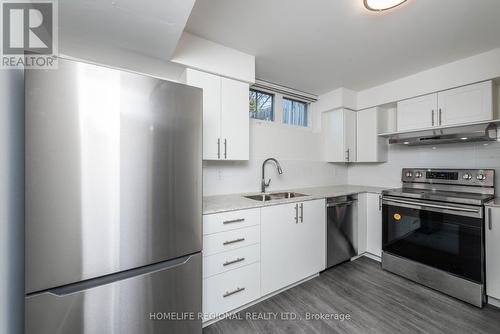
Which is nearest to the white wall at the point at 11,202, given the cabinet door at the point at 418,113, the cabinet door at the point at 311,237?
the cabinet door at the point at 311,237

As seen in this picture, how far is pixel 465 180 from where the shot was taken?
7.22 ft

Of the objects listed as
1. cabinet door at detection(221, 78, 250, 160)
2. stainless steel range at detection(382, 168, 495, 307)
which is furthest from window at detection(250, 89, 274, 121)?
stainless steel range at detection(382, 168, 495, 307)

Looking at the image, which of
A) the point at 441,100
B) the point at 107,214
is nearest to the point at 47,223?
the point at 107,214

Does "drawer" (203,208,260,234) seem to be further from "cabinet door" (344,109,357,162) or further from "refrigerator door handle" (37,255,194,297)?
"cabinet door" (344,109,357,162)

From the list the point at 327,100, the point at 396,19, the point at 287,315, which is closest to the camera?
the point at 396,19

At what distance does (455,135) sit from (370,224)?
1.35m

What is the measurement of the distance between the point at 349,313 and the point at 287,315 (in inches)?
20.8

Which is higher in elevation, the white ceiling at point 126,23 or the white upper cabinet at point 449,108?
the white ceiling at point 126,23

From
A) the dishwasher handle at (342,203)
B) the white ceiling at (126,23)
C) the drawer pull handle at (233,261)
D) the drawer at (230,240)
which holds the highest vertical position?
the white ceiling at (126,23)

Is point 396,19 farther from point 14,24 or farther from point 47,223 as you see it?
Answer: point 47,223

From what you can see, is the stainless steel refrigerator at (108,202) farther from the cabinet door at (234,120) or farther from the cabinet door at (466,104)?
the cabinet door at (466,104)

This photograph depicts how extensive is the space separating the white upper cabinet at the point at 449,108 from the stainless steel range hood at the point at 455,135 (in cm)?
8

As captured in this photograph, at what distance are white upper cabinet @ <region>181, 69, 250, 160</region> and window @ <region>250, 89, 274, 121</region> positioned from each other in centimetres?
57

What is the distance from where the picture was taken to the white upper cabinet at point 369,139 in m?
2.85
